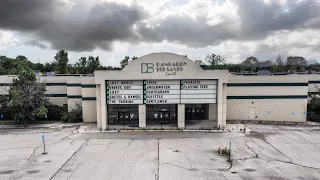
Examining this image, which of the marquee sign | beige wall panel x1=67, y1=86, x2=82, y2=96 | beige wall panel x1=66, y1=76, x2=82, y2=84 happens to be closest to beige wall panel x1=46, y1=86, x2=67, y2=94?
beige wall panel x1=67, y1=86, x2=82, y2=96

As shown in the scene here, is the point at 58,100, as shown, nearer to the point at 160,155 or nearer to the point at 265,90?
the point at 160,155

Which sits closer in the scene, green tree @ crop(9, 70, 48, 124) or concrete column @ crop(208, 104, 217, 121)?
green tree @ crop(9, 70, 48, 124)

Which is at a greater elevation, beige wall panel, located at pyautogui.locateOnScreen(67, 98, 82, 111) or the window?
beige wall panel, located at pyautogui.locateOnScreen(67, 98, 82, 111)

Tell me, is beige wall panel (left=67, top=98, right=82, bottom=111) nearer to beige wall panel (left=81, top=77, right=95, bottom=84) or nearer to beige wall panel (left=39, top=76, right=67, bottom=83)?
beige wall panel (left=81, top=77, right=95, bottom=84)

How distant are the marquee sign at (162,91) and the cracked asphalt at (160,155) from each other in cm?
485

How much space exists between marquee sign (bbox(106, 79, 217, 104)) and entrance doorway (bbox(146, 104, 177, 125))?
350cm

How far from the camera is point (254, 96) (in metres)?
34.7

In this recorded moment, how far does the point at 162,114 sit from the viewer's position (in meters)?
33.9

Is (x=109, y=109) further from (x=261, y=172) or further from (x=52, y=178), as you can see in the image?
(x=261, y=172)

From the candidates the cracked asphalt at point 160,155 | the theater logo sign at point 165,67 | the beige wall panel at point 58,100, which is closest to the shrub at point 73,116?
the beige wall panel at point 58,100

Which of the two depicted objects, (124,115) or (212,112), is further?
(212,112)

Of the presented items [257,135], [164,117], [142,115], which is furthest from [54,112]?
[257,135]

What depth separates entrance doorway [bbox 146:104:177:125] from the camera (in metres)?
33.6

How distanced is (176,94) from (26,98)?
2152 cm
